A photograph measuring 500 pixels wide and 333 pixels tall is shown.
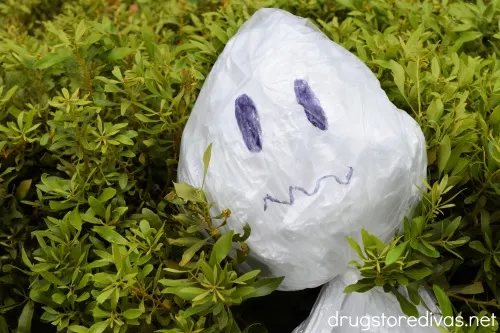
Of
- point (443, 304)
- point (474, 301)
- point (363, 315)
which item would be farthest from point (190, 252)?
point (474, 301)

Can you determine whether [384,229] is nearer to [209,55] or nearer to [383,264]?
[383,264]

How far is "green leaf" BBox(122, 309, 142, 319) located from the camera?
1.12m

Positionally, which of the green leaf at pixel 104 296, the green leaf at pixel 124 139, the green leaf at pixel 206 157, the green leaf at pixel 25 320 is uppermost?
the green leaf at pixel 206 157

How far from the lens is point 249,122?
1.16 metres

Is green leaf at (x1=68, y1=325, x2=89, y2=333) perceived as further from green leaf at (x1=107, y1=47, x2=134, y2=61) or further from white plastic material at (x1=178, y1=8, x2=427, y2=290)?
green leaf at (x1=107, y1=47, x2=134, y2=61)

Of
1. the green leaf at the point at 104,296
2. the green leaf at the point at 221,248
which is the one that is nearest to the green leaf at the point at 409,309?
the green leaf at the point at 221,248

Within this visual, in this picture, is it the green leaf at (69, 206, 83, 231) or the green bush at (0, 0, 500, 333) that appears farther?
the green leaf at (69, 206, 83, 231)

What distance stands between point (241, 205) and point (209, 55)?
69cm

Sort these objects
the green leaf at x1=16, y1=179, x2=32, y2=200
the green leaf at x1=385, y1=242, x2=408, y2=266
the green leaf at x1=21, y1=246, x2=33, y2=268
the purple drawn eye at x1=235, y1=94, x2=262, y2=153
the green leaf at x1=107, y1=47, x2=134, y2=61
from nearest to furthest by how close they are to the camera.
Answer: the green leaf at x1=385, y1=242, x2=408, y2=266
the purple drawn eye at x1=235, y1=94, x2=262, y2=153
the green leaf at x1=21, y1=246, x2=33, y2=268
the green leaf at x1=16, y1=179, x2=32, y2=200
the green leaf at x1=107, y1=47, x2=134, y2=61

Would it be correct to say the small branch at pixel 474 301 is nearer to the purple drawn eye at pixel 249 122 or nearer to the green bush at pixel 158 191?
the green bush at pixel 158 191

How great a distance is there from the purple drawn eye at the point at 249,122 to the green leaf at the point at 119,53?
496 millimetres

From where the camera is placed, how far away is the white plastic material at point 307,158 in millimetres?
1100

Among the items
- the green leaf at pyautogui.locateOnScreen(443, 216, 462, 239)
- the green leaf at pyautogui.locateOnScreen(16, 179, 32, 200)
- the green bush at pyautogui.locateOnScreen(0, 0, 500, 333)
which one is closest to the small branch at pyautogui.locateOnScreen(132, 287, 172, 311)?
the green bush at pyautogui.locateOnScreen(0, 0, 500, 333)

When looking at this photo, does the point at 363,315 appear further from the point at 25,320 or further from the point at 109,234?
the point at 25,320
